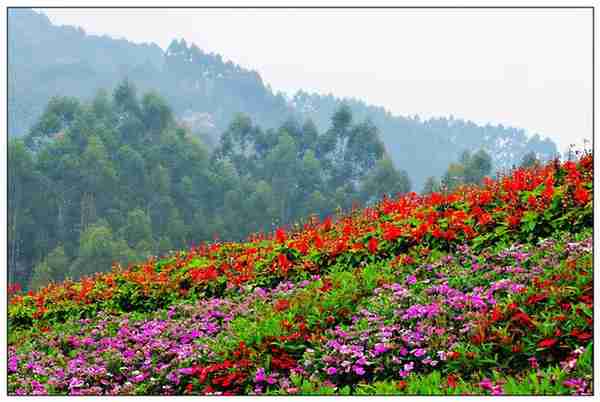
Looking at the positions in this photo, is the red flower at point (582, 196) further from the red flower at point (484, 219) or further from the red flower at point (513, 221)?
the red flower at point (484, 219)

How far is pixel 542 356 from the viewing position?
4477mm

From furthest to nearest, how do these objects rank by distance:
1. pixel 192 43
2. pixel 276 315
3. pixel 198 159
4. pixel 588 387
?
pixel 192 43, pixel 198 159, pixel 276 315, pixel 588 387

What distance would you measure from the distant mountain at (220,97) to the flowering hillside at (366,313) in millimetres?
84991

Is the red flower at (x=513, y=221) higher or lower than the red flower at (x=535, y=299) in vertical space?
higher

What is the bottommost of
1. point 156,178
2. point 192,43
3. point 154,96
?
point 156,178

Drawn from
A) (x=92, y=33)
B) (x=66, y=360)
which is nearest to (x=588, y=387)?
(x=66, y=360)

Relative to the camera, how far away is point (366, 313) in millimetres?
5805

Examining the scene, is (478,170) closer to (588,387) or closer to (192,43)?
(588,387)

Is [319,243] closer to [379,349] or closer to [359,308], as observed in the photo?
[359,308]

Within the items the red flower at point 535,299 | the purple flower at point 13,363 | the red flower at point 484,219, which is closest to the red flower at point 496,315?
the red flower at point 535,299

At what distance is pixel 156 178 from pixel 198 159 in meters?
4.87

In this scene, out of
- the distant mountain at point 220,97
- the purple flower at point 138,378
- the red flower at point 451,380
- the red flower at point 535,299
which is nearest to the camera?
the red flower at point 451,380

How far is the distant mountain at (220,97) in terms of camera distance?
99.0 m

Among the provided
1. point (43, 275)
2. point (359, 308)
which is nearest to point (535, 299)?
point (359, 308)
